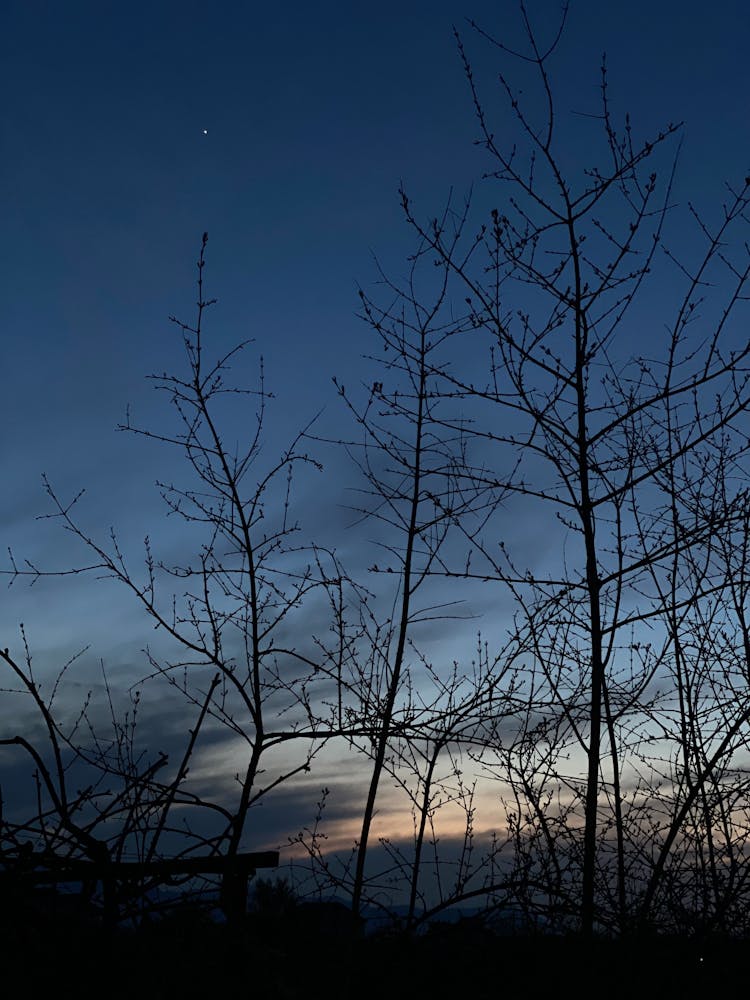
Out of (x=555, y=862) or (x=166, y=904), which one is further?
(x=555, y=862)

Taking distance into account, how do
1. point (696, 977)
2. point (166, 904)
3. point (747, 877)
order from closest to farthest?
point (166, 904) < point (696, 977) < point (747, 877)

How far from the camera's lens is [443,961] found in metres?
2.91

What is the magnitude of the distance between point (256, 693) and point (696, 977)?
83.9 inches

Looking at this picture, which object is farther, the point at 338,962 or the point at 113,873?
the point at 338,962

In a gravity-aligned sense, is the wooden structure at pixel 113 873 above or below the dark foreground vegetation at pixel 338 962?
above

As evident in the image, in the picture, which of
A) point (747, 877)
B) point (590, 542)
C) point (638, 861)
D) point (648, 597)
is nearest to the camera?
point (747, 877)

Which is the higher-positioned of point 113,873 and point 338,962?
point 113,873

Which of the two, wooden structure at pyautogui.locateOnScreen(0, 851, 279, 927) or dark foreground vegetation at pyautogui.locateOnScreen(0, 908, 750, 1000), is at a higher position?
wooden structure at pyautogui.locateOnScreen(0, 851, 279, 927)

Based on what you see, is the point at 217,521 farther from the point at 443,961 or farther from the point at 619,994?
the point at 619,994

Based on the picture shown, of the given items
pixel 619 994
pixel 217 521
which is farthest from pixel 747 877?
pixel 217 521

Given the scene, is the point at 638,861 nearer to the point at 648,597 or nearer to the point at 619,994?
the point at 648,597

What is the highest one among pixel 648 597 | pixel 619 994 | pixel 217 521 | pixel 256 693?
pixel 217 521

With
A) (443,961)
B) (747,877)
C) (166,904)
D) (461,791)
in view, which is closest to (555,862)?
(747,877)

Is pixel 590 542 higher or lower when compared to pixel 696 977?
higher
